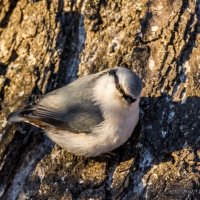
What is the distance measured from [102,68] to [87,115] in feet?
1.60

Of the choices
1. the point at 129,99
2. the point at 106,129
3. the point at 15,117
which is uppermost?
the point at 129,99

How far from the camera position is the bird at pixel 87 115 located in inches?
174

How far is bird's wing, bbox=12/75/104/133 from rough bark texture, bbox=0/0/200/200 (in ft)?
0.73

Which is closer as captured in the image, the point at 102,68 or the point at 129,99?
the point at 129,99

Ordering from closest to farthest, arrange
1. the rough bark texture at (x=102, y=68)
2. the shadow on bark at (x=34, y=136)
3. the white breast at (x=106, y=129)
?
the rough bark texture at (x=102, y=68) < the white breast at (x=106, y=129) < the shadow on bark at (x=34, y=136)

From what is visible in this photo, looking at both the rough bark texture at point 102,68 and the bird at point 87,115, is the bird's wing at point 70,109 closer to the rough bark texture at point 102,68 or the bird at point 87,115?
the bird at point 87,115

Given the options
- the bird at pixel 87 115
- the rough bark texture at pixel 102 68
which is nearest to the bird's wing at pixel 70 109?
the bird at pixel 87 115

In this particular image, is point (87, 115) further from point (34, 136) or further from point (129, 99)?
point (34, 136)

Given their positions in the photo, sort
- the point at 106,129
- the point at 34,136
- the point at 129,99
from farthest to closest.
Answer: the point at 34,136
the point at 106,129
the point at 129,99

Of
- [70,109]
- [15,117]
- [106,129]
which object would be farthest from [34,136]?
[106,129]

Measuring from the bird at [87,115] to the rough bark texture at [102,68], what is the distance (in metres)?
0.13

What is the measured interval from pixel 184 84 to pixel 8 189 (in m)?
1.61

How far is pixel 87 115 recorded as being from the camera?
4488 millimetres

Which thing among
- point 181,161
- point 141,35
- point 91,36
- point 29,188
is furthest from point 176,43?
→ point 29,188
